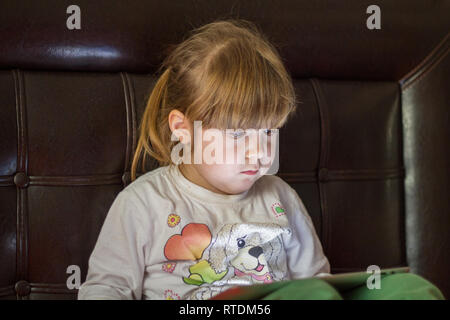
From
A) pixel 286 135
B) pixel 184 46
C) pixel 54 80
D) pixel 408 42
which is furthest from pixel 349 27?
pixel 54 80

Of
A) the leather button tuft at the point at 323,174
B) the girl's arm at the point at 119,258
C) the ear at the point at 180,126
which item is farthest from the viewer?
the leather button tuft at the point at 323,174

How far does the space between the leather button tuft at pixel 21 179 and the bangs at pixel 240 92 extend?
13.2 inches

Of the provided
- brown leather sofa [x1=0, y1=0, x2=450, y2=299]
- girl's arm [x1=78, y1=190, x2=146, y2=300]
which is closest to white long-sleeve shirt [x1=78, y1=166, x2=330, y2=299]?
girl's arm [x1=78, y1=190, x2=146, y2=300]

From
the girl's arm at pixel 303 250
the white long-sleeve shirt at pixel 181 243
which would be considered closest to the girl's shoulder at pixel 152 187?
the white long-sleeve shirt at pixel 181 243

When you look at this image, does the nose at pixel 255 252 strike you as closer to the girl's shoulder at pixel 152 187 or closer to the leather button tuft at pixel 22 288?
the girl's shoulder at pixel 152 187

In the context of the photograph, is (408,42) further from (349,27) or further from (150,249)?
(150,249)

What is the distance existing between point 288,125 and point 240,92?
11.0 inches

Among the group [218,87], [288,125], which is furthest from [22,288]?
[288,125]

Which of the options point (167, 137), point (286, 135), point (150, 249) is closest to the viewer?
point (150, 249)

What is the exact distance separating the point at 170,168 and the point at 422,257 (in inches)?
24.9

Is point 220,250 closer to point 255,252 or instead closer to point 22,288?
point 255,252

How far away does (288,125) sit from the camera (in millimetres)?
1215

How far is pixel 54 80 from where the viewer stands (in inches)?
42.8

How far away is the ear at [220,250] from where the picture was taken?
3.23 ft
